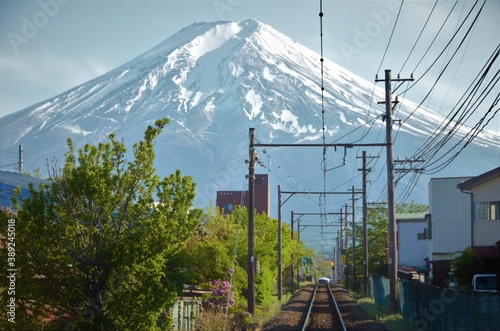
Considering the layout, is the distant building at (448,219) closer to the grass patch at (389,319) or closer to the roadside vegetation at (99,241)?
the grass patch at (389,319)

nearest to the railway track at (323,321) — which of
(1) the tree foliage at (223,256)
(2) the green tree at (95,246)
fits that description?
(1) the tree foliage at (223,256)

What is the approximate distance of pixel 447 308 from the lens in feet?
79.6

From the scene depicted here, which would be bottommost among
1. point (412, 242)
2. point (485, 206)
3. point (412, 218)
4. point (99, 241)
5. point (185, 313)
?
point (185, 313)

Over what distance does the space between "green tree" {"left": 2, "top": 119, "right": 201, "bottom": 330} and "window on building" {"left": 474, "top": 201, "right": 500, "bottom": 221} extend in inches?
1024

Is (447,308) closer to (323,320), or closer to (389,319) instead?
(389,319)

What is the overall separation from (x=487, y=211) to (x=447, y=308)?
19615 mm

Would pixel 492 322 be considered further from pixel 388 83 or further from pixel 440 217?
pixel 440 217

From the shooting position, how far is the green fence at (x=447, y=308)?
66.3 feet

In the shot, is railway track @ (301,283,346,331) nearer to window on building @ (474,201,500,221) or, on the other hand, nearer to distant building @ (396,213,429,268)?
window on building @ (474,201,500,221)

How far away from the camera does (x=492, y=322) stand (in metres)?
19.8

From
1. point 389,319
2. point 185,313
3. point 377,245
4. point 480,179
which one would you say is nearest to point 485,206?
point 480,179

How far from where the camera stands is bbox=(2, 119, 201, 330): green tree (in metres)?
19.3

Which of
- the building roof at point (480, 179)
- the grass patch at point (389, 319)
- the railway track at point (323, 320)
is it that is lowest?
the railway track at point (323, 320)

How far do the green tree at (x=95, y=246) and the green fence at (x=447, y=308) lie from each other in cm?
810
